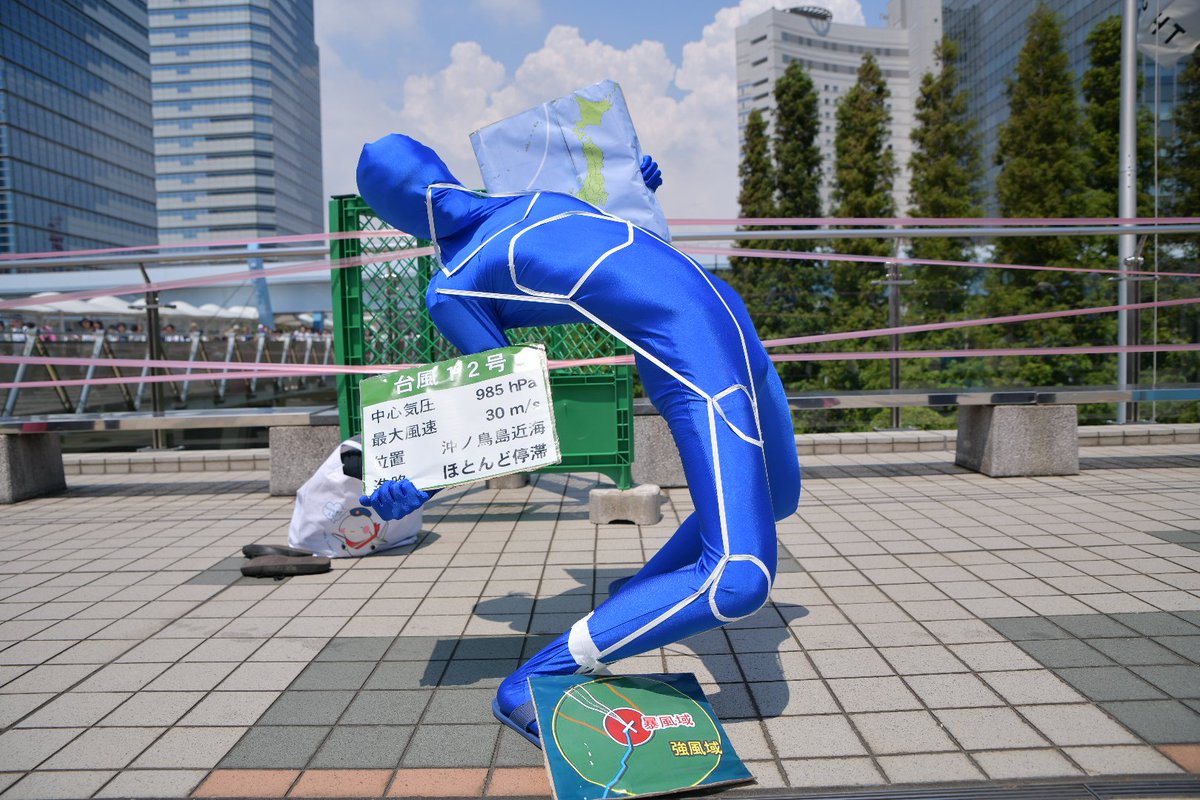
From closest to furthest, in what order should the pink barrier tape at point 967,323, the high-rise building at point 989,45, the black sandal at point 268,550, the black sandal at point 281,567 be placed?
the black sandal at point 281,567 → the black sandal at point 268,550 → the pink barrier tape at point 967,323 → the high-rise building at point 989,45

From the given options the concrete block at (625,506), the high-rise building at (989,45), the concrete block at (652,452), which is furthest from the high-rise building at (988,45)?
the concrete block at (625,506)

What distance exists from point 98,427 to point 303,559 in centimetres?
316

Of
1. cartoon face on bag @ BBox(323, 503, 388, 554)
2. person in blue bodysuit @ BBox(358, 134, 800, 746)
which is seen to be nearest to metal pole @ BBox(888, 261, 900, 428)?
cartoon face on bag @ BBox(323, 503, 388, 554)

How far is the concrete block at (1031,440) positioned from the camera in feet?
22.1

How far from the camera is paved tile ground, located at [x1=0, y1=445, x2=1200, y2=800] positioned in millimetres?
2465

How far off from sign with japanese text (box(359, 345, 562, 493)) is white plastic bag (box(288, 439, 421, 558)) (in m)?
2.29

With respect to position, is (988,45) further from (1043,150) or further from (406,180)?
(406,180)

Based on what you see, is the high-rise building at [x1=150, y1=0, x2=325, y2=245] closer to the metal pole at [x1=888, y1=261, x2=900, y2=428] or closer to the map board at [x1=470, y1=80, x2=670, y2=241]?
the metal pole at [x1=888, y1=261, x2=900, y2=428]

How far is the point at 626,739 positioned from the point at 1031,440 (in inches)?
221

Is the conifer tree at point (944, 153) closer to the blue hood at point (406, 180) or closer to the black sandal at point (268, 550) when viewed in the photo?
the black sandal at point (268, 550)

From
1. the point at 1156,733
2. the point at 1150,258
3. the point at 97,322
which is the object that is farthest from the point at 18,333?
the point at 1150,258

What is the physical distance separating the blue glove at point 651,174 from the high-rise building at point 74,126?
103 m

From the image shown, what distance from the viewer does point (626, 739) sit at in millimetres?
2350

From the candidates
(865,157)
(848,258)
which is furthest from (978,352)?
(865,157)
